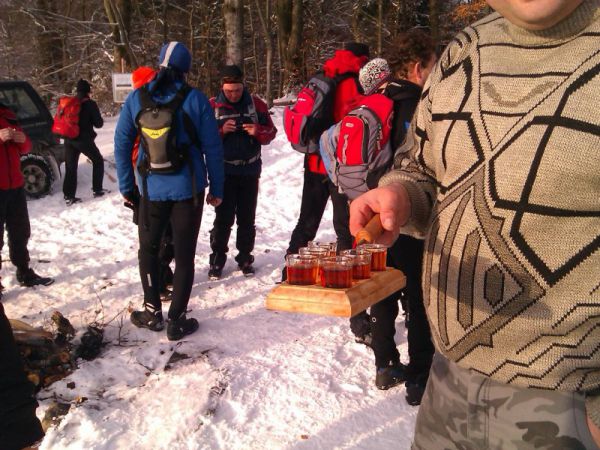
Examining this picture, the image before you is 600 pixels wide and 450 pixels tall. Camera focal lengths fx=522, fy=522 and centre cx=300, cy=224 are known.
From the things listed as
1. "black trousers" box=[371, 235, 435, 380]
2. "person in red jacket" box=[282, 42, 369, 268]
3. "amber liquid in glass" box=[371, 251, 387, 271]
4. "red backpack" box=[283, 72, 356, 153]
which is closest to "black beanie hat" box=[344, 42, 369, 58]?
"person in red jacket" box=[282, 42, 369, 268]

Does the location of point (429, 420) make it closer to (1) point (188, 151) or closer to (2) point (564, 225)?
(2) point (564, 225)

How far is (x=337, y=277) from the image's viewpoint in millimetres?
1683

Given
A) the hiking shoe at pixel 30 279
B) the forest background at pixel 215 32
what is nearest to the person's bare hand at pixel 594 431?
the hiking shoe at pixel 30 279

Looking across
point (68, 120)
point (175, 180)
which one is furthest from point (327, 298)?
point (68, 120)

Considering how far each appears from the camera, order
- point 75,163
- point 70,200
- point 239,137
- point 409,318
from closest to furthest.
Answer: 1. point 409,318
2. point 239,137
3. point 70,200
4. point 75,163

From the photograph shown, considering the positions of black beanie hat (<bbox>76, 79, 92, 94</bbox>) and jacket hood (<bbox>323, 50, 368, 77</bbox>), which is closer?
jacket hood (<bbox>323, 50, 368, 77</bbox>)

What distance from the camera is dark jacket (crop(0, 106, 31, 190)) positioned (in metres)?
4.91

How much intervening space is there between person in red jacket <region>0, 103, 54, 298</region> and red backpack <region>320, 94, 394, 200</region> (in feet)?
10.7

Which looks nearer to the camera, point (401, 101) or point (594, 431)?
point (594, 431)

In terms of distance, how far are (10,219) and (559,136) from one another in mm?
5506

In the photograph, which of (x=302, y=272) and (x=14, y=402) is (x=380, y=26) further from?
(x=14, y=402)

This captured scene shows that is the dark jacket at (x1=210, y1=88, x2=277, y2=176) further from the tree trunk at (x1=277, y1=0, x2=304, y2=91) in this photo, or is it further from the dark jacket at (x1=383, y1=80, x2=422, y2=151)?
the tree trunk at (x1=277, y1=0, x2=304, y2=91)

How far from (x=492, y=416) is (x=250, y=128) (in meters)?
4.44

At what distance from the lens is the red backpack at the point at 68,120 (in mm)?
8953
